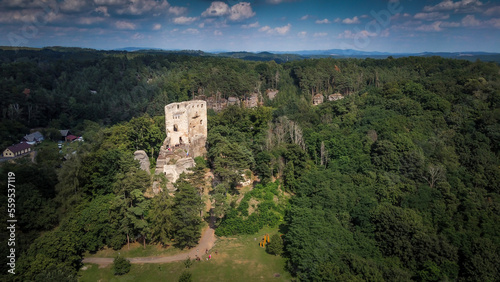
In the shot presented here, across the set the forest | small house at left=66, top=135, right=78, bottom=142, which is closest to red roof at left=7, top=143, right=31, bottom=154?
the forest

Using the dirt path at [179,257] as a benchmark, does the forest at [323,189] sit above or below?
above

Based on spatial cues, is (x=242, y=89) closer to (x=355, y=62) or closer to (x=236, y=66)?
(x=236, y=66)

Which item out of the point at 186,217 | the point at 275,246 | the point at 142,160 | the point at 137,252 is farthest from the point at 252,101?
the point at 137,252

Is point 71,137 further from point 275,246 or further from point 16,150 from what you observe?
point 275,246

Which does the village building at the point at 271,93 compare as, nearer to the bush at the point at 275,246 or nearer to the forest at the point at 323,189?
the forest at the point at 323,189

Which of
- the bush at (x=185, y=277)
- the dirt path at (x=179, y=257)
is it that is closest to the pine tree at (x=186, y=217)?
the dirt path at (x=179, y=257)

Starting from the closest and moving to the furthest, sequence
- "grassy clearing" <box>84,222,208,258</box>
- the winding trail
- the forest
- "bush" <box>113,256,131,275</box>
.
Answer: the forest
"bush" <box>113,256,131,275</box>
the winding trail
"grassy clearing" <box>84,222,208,258</box>

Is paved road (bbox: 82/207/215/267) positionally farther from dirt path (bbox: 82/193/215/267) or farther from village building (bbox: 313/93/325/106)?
village building (bbox: 313/93/325/106)

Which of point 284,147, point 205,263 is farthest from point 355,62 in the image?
point 205,263

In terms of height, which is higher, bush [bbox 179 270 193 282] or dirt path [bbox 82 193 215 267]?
bush [bbox 179 270 193 282]
